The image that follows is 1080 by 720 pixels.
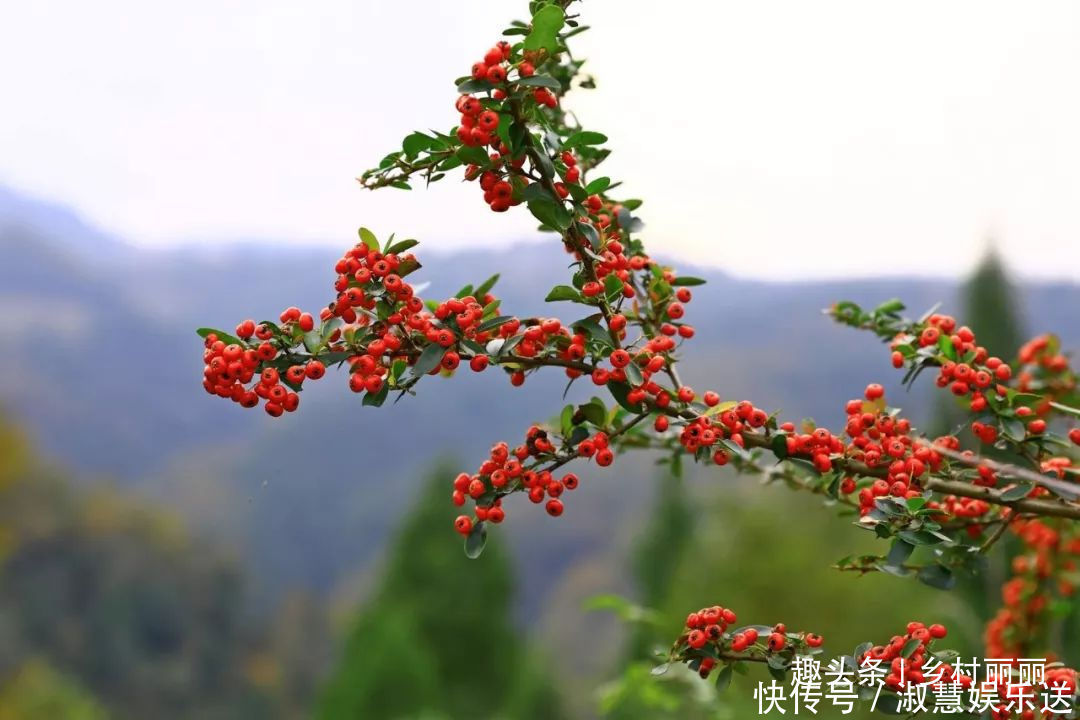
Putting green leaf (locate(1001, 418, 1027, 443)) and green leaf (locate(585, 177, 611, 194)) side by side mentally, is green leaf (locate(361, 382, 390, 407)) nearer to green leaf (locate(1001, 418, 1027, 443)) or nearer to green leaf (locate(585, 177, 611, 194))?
green leaf (locate(585, 177, 611, 194))

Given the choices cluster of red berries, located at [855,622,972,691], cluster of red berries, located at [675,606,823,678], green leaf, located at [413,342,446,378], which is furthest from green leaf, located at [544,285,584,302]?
cluster of red berries, located at [855,622,972,691]

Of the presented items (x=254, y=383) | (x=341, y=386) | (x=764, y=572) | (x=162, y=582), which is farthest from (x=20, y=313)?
(x=254, y=383)

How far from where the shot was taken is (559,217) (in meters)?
0.84

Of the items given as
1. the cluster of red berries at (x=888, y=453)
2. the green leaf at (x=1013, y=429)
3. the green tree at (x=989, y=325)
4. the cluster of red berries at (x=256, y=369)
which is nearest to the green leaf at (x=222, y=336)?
the cluster of red berries at (x=256, y=369)

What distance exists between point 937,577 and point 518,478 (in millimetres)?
501

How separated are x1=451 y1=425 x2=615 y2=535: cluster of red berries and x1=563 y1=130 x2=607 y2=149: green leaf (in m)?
0.28

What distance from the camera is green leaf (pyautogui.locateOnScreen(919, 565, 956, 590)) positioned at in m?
1.02

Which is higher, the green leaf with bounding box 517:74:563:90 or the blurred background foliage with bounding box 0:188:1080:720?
the green leaf with bounding box 517:74:563:90

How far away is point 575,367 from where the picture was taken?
90 cm

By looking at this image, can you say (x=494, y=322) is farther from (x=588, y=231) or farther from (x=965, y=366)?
(x=965, y=366)

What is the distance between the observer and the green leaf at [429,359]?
0.84 metres

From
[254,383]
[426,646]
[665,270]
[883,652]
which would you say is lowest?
[426,646]

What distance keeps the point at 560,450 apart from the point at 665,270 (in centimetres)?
29

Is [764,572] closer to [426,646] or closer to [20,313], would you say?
[426,646]
